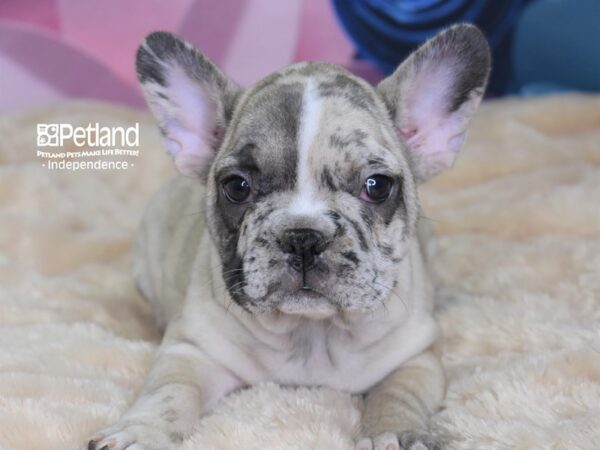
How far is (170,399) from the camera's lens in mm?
2215

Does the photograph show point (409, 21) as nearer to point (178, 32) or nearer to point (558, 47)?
point (558, 47)

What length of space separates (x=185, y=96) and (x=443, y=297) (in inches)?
47.5

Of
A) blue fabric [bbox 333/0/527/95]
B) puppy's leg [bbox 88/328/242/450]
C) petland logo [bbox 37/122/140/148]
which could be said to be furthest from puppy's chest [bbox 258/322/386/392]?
blue fabric [bbox 333/0/527/95]

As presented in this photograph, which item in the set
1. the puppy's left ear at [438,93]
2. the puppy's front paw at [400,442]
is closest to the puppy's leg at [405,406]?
the puppy's front paw at [400,442]

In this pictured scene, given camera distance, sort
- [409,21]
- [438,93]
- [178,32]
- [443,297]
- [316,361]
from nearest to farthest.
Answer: [316,361]
[438,93]
[443,297]
[409,21]
[178,32]

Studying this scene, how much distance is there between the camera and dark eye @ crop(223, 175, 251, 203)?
7.49 feet

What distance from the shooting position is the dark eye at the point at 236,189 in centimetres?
228

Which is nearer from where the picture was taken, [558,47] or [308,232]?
[308,232]

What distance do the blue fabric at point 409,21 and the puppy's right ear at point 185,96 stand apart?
108 inches

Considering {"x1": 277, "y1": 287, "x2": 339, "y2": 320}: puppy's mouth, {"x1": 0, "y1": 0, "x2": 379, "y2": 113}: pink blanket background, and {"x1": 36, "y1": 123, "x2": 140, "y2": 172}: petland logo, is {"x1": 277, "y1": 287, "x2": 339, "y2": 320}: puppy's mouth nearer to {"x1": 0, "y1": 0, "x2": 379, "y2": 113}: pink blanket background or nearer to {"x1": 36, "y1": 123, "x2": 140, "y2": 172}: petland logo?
{"x1": 36, "y1": 123, "x2": 140, "y2": 172}: petland logo

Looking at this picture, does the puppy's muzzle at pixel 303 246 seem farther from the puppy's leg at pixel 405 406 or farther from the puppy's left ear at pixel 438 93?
the puppy's left ear at pixel 438 93

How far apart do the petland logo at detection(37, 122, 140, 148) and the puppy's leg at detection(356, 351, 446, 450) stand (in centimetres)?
277

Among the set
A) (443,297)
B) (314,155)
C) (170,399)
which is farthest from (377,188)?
(443,297)

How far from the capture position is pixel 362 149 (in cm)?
225
